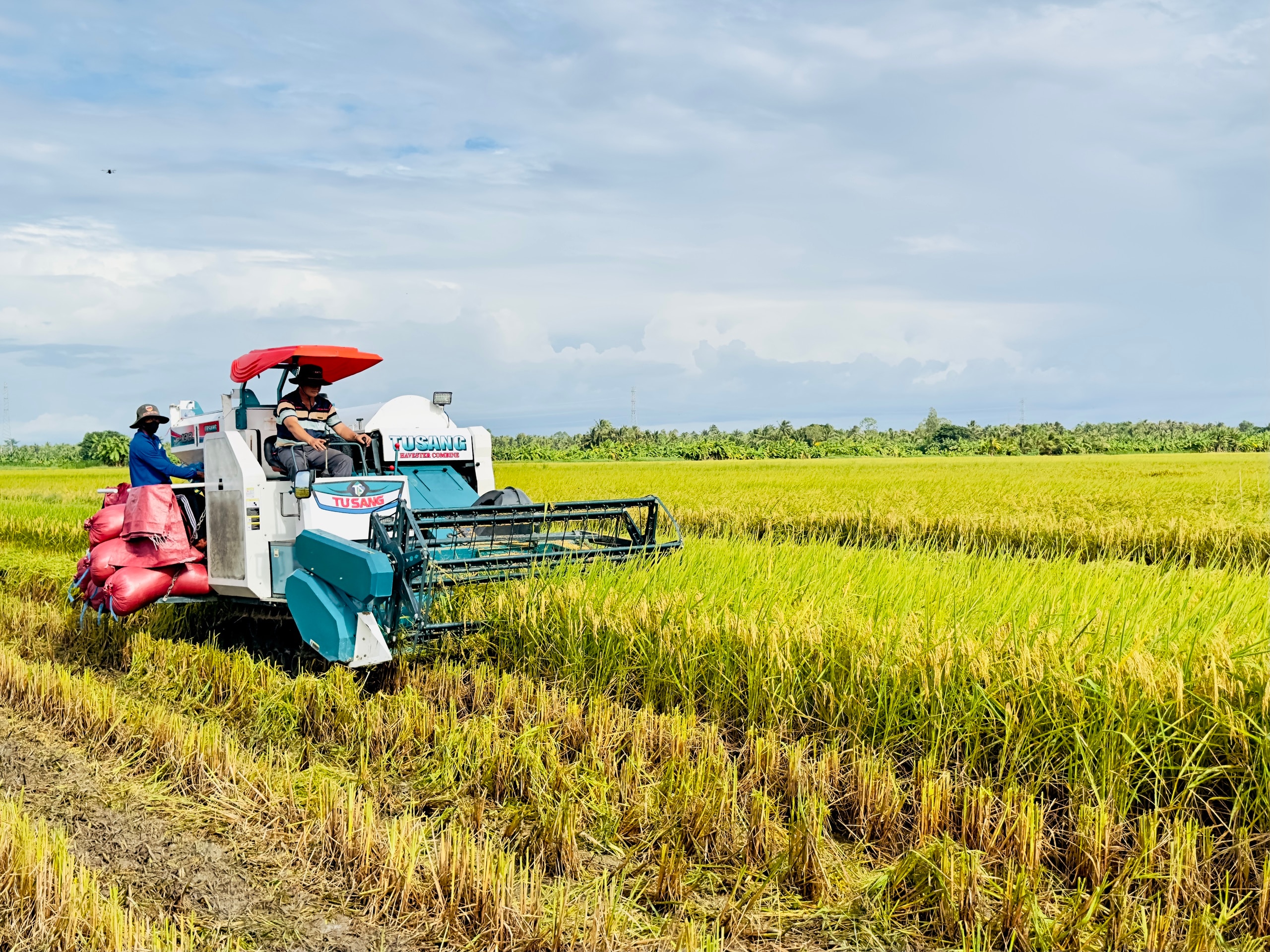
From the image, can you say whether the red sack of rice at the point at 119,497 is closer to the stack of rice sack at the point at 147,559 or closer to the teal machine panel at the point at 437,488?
the stack of rice sack at the point at 147,559

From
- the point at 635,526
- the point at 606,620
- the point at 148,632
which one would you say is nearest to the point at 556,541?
the point at 635,526

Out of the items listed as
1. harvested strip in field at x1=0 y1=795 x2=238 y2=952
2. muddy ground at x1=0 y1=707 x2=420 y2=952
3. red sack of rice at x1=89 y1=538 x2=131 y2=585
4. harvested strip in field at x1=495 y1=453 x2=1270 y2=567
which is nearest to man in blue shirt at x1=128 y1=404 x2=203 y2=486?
red sack of rice at x1=89 y1=538 x2=131 y2=585

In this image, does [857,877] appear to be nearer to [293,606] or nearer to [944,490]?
[293,606]

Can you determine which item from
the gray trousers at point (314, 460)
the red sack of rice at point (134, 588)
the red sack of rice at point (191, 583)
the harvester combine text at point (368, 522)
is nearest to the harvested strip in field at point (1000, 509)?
the harvester combine text at point (368, 522)

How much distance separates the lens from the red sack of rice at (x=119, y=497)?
26.8 ft

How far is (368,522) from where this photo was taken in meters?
7.24

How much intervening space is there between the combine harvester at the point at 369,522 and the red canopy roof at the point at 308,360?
0.01 m

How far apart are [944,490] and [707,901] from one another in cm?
1608

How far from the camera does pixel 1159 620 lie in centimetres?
486

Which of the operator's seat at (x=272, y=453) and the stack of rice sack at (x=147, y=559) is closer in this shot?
the stack of rice sack at (x=147, y=559)

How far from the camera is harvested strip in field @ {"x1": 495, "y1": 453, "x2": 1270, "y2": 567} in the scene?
13.0 m

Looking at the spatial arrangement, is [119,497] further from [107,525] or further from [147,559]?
[147,559]

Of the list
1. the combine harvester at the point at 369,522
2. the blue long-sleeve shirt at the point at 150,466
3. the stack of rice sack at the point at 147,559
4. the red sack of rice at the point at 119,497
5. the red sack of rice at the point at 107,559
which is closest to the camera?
the combine harvester at the point at 369,522

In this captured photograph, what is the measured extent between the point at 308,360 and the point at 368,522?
1450mm
